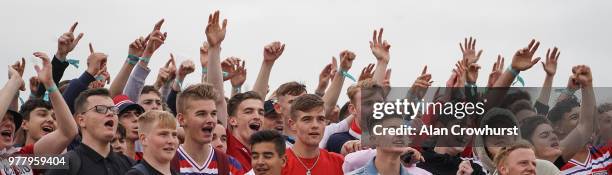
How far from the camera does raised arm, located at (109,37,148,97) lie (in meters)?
12.4

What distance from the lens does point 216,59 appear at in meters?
11.9

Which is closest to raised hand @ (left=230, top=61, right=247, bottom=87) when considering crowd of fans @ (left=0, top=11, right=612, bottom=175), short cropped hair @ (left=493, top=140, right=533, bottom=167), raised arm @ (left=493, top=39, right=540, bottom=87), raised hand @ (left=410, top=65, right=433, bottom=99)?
crowd of fans @ (left=0, top=11, right=612, bottom=175)

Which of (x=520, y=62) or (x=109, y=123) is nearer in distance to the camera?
(x=109, y=123)

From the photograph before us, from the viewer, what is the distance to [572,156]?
1281 centimetres

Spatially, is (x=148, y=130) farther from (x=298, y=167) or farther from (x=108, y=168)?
(x=298, y=167)

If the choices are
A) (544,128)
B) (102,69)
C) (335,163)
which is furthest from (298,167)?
(102,69)

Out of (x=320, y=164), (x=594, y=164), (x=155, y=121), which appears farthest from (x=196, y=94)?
(x=594, y=164)

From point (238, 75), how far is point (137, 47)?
61.8 inches

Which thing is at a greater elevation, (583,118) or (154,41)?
(154,41)

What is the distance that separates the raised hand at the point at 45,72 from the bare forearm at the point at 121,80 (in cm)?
201

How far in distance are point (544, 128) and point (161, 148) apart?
4.62 meters

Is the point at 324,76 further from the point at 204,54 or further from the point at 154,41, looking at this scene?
the point at 154,41

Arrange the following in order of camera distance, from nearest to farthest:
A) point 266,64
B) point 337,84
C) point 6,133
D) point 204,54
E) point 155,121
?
point 155,121 < point 6,133 < point 266,64 < point 337,84 < point 204,54

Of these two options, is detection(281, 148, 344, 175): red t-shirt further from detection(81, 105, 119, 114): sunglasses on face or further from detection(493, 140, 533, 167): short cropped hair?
detection(81, 105, 119, 114): sunglasses on face
